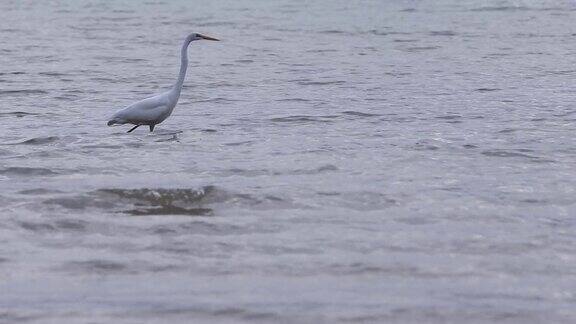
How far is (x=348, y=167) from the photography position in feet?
40.7

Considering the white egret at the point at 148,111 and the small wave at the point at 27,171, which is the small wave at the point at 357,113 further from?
the small wave at the point at 27,171

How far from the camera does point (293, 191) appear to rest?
1109 cm

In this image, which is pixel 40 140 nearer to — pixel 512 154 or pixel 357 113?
pixel 357 113

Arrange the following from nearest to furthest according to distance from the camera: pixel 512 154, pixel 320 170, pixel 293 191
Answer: pixel 293 191 < pixel 320 170 < pixel 512 154

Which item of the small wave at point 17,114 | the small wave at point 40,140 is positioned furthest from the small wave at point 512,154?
the small wave at point 17,114

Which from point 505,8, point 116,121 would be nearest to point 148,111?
point 116,121

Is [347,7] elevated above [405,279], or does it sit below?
below

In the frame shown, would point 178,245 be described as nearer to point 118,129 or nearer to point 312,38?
point 118,129

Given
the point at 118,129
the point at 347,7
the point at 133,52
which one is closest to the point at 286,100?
the point at 118,129

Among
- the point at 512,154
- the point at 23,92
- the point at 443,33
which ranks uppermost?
the point at 512,154

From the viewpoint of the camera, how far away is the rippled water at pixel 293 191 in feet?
25.3

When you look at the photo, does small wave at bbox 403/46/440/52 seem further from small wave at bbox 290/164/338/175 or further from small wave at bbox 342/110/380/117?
small wave at bbox 290/164/338/175

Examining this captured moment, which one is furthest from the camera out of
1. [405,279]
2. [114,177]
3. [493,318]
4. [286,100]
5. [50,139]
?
[286,100]

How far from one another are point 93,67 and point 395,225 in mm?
14484
